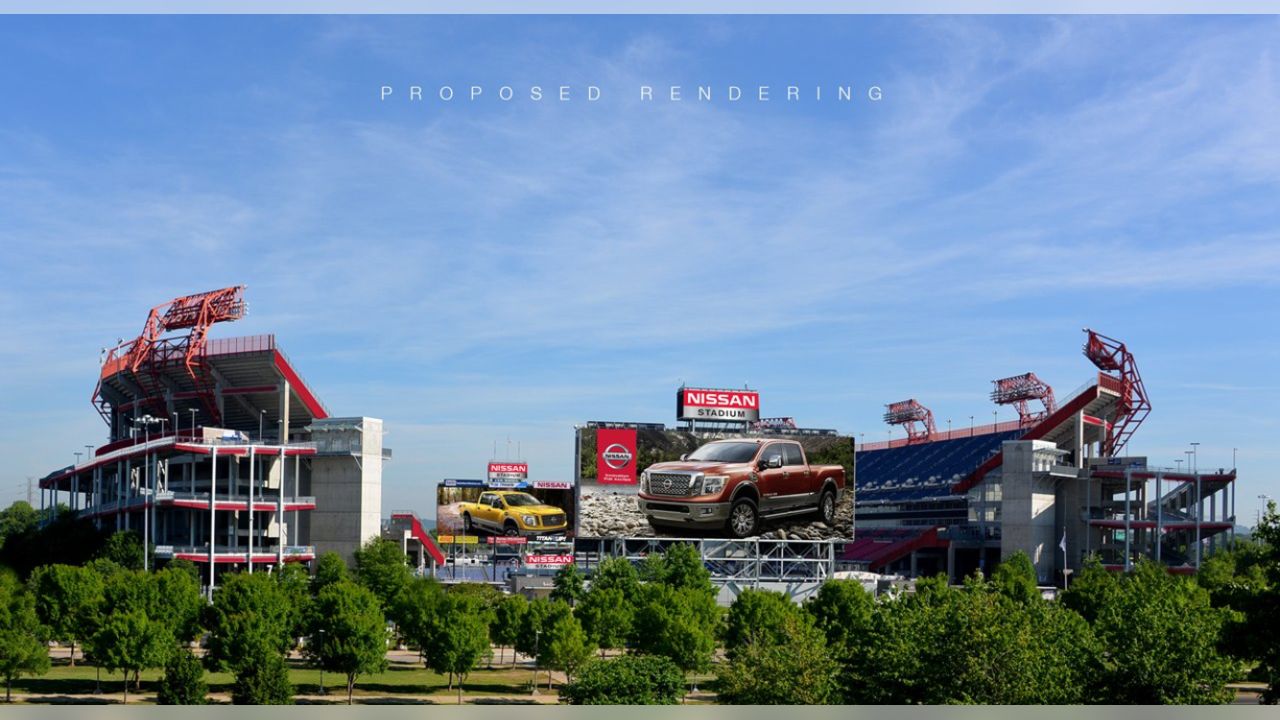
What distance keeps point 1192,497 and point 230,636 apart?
104 metres

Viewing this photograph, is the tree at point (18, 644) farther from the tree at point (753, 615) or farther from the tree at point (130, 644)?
the tree at point (753, 615)

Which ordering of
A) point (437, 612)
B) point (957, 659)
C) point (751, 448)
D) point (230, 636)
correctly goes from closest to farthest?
point (957, 659), point (230, 636), point (437, 612), point (751, 448)

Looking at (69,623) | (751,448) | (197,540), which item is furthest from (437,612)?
(197,540)

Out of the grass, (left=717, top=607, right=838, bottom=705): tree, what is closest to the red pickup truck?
the grass

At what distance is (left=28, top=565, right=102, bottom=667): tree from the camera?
70.6 meters

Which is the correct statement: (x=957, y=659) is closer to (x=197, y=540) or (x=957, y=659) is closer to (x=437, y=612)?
(x=437, y=612)

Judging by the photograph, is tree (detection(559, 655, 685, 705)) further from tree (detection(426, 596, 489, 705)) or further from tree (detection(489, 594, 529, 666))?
tree (detection(489, 594, 529, 666))

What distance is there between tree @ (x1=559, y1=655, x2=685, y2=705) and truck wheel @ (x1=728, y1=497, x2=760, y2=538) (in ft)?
123

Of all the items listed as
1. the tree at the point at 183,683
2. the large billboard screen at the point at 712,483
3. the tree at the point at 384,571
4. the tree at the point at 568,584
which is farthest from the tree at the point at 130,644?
the large billboard screen at the point at 712,483

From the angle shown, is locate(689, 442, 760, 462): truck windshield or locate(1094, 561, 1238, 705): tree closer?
locate(1094, 561, 1238, 705): tree

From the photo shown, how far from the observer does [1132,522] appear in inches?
4865

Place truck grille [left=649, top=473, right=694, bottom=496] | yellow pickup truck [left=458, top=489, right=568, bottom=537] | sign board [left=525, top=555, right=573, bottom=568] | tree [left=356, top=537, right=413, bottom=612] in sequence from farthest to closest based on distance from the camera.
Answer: yellow pickup truck [left=458, top=489, right=568, bottom=537] < sign board [left=525, top=555, right=573, bottom=568] < truck grille [left=649, top=473, right=694, bottom=496] < tree [left=356, top=537, right=413, bottom=612]

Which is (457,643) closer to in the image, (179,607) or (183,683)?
(183,683)

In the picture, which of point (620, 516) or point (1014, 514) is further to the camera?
point (1014, 514)
